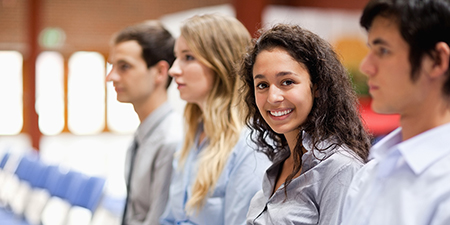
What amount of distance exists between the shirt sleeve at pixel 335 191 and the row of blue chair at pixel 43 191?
2.45m

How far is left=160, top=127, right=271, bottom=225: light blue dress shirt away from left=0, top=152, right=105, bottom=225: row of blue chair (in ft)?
4.62

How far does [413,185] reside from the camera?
115 centimetres

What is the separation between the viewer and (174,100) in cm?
455

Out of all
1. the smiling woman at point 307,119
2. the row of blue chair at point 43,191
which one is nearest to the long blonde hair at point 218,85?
the smiling woman at point 307,119

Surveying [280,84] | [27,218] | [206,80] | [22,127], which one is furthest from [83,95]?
[280,84]

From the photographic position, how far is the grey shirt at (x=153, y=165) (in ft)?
8.84

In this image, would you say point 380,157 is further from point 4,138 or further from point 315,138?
point 4,138

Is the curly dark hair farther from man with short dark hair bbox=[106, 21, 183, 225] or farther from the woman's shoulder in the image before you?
man with short dark hair bbox=[106, 21, 183, 225]

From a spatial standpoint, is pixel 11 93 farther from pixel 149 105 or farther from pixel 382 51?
pixel 382 51

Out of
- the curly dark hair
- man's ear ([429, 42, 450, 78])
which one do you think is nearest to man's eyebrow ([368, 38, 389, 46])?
man's ear ([429, 42, 450, 78])

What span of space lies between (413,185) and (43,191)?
4435mm

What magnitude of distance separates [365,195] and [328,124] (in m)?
0.39

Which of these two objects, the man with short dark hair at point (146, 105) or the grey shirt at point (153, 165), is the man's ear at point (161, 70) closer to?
the man with short dark hair at point (146, 105)

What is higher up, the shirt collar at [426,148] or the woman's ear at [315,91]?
the shirt collar at [426,148]
